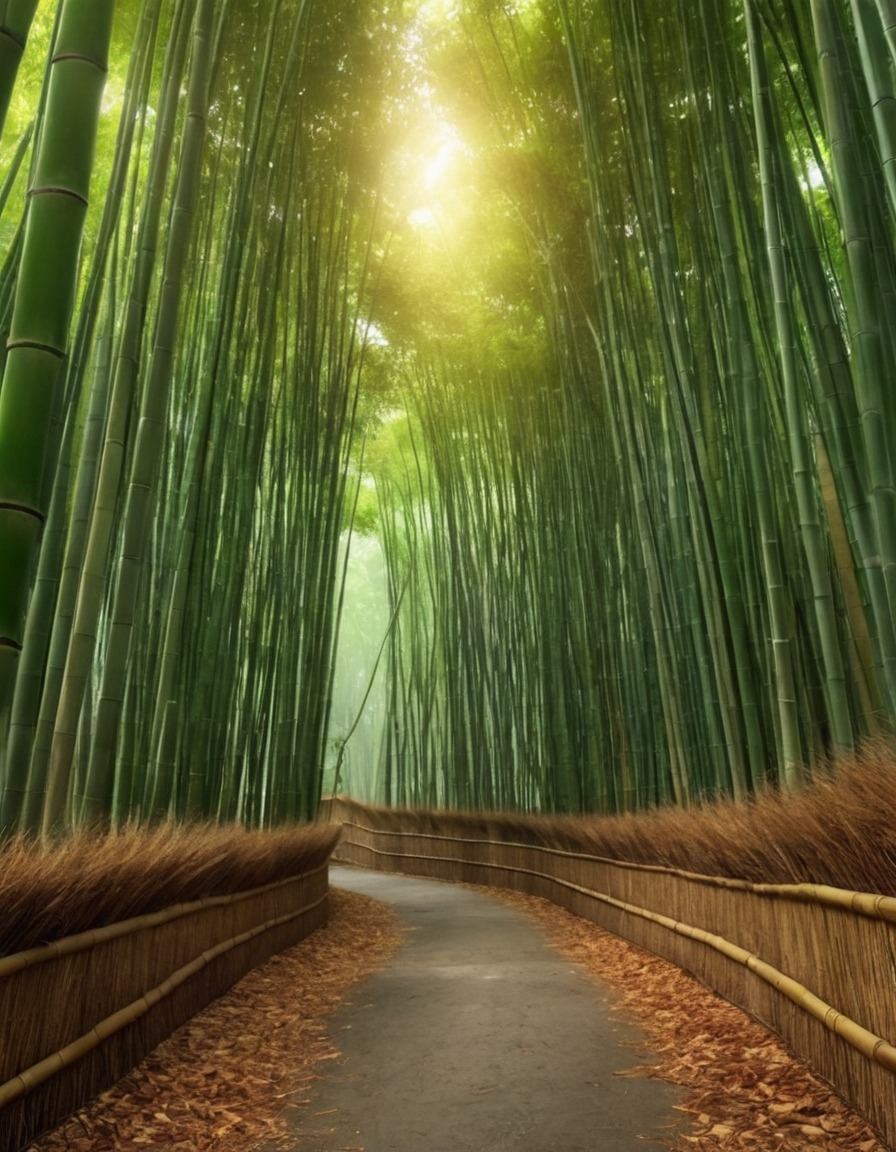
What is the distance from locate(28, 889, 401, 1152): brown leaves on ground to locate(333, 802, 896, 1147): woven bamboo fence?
102 centimetres

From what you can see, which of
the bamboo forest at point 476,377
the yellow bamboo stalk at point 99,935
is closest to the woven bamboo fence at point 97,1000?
the yellow bamboo stalk at point 99,935

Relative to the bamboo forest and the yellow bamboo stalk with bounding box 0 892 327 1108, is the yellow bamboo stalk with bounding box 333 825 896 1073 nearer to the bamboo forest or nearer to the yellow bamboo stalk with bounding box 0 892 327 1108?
the bamboo forest

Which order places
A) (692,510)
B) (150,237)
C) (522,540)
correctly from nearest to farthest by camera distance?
1. (150,237)
2. (692,510)
3. (522,540)

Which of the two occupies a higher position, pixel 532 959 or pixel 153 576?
pixel 153 576

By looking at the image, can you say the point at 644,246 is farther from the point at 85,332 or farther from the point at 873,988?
the point at 873,988

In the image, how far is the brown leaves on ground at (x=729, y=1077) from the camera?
1.52 meters

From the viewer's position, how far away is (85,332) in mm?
2674

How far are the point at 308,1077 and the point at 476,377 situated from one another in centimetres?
518

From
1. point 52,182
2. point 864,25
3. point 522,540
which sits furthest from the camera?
point 522,540

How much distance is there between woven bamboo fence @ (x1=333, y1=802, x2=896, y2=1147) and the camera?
4.91ft

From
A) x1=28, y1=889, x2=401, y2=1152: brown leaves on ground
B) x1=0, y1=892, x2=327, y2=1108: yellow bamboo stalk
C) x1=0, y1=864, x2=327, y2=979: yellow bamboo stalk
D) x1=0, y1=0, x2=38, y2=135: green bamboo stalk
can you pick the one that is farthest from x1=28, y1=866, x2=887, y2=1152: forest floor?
x1=0, y1=0, x2=38, y2=135: green bamboo stalk

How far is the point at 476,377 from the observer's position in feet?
21.5

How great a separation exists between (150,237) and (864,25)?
178 cm

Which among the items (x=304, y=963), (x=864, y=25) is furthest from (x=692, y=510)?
(x=304, y=963)
